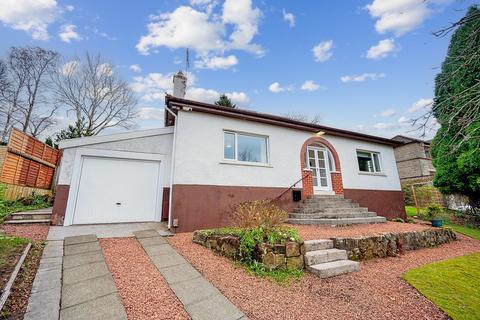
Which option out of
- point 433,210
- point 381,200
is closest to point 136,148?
point 381,200

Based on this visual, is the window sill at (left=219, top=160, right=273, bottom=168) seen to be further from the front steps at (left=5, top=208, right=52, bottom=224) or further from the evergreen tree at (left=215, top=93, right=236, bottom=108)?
the evergreen tree at (left=215, top=93, right=236, bottom=108)

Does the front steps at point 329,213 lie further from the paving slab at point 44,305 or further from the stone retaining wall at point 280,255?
the paving slab at point 44,305

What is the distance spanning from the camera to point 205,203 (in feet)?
22.6

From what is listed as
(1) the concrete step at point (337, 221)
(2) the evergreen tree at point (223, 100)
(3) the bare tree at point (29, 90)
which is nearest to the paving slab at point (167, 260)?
(1) the concrete step at point (337, 221)

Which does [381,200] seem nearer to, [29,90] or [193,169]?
[193,169]

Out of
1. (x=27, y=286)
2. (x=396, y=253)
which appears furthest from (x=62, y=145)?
(x=396, y=253)

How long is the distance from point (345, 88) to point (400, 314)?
9791mm

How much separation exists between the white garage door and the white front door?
701 centimetres

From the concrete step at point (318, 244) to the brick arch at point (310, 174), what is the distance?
401 centimetres

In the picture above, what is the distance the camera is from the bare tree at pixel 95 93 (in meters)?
17.8

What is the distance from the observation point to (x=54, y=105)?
1770cm

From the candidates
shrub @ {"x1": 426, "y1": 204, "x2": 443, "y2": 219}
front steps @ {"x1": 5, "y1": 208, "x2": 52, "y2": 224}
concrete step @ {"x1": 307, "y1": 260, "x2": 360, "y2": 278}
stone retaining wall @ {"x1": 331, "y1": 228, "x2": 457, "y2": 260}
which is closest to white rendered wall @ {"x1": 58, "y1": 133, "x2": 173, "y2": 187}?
front steps @ {"x1": 5, "y1": 208, "x2": 52, "y2": 224}

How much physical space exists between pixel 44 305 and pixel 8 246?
3041mm

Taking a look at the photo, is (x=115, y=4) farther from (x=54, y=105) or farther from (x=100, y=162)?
(x=54, y=105)
